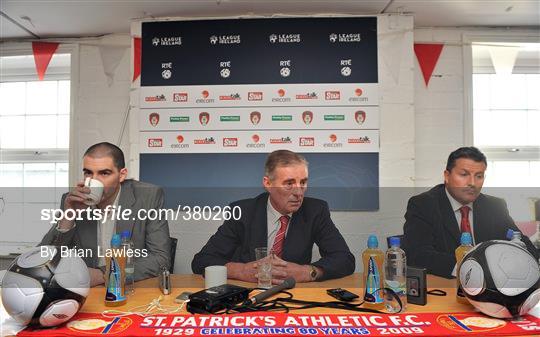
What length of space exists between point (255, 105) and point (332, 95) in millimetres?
548

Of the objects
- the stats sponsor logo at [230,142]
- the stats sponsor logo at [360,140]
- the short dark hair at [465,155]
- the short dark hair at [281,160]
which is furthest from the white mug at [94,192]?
the short dark hair at [465,155]

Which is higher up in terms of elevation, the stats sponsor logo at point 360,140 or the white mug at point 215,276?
the stats sponsor logo at point 360,140

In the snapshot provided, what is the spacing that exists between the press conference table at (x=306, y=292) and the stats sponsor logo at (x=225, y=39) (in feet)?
6.03

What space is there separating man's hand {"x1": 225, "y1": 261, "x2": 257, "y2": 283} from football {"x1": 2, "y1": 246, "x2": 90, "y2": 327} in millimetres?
665

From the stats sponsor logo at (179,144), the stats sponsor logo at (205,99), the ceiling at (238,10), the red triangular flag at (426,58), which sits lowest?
the stats sponsor logo at (179,144)

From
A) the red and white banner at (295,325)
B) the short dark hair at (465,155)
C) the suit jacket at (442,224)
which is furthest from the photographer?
the short dark hair at (465,155)

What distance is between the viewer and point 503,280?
1161 mm

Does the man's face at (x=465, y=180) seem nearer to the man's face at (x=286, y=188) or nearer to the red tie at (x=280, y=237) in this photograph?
the man's face at (x=286, y=188)

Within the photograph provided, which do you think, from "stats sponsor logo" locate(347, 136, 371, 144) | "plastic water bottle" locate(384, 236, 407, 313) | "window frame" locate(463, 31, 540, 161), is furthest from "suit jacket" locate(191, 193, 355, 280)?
"window frame" locate(463, 31, 540, 161)

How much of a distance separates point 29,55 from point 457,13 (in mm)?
3260

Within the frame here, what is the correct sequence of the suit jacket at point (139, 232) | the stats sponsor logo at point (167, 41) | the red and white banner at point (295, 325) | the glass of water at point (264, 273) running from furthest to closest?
the stats sponsor logo at point (167, 41), the suit jacket at point (139, 232), the glass of water at point (264, 273), the red and white banner at point (295, 325)

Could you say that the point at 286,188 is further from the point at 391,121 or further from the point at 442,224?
the point at 391,121

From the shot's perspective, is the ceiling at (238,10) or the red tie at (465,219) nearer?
the red tie at (465,219)

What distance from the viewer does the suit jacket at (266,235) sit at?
210 centimetres
